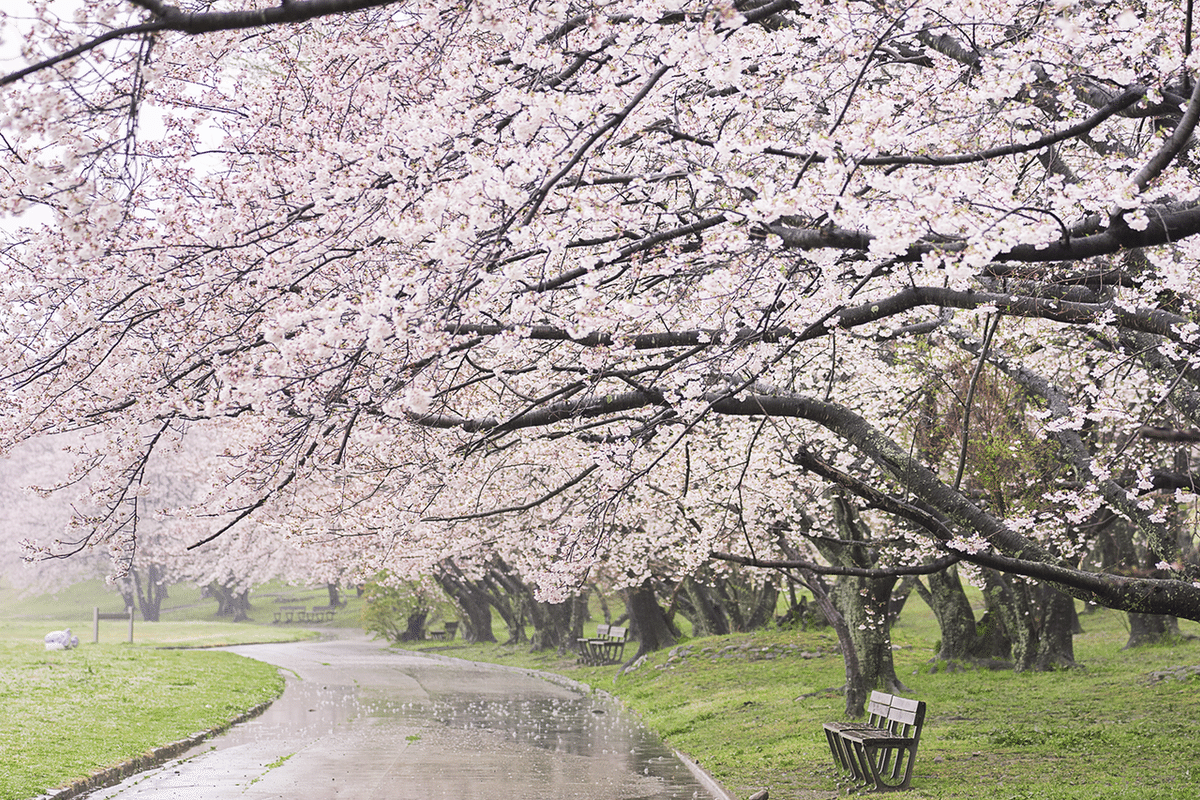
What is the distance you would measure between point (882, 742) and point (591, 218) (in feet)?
21.8

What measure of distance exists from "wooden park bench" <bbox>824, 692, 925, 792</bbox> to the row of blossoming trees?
271 cm

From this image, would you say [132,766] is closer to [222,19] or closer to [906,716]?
[906,716]

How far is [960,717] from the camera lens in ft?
47.5

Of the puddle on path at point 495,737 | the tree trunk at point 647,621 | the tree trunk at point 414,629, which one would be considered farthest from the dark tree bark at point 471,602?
the puddle on path at point 495,737

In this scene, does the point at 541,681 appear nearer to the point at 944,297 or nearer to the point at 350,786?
the point at 350,786

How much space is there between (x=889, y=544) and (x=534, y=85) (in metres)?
13.2

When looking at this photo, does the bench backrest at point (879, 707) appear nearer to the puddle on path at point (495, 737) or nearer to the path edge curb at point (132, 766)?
the puddle on path at point (495, 737)

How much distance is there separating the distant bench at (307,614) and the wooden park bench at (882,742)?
57.8 meters

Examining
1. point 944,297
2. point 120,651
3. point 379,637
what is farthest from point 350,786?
point 379,637

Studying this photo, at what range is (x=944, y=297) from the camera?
571cm

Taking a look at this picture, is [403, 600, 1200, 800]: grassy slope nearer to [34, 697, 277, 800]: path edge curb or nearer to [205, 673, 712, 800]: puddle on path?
[205, 673, 712, 800]: puddle on path

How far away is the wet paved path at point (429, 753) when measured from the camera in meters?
11.0

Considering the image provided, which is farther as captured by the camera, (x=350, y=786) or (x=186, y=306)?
(x=350, y=786)

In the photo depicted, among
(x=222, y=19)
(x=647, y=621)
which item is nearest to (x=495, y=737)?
(x=647, y=621)
